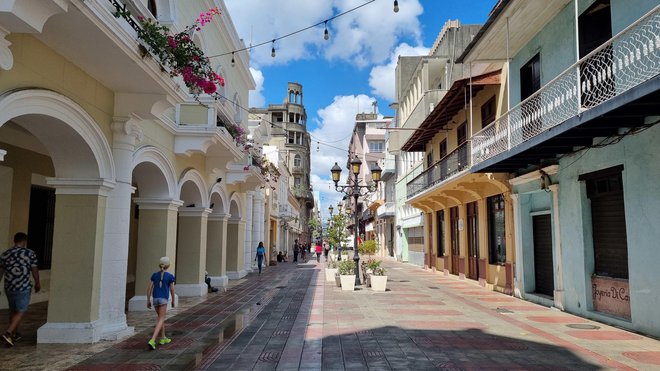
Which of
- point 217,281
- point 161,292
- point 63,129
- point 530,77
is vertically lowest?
point 217,281

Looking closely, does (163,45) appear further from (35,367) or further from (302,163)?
(302,163)

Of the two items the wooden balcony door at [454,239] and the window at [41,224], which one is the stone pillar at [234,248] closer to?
the window at [41,224]

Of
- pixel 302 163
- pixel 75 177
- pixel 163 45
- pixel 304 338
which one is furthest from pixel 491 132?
pixel 302 163

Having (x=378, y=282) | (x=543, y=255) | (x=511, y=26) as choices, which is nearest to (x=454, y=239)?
(x=378, y=282)

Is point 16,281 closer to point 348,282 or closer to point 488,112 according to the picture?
point 348,282

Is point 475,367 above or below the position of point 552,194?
below

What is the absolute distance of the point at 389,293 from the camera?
14.1 metres

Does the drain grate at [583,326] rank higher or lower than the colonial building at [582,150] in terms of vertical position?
lower

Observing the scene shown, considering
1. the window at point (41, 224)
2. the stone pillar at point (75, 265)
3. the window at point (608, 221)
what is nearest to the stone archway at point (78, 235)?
the stone pillar at point (75, 265)

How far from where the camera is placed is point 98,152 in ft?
24.5

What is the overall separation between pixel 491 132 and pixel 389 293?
216 inches

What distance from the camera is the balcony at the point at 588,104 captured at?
690 centimetres

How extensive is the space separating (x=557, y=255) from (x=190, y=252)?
31.0 ft

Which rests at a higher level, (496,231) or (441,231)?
(441,231)
